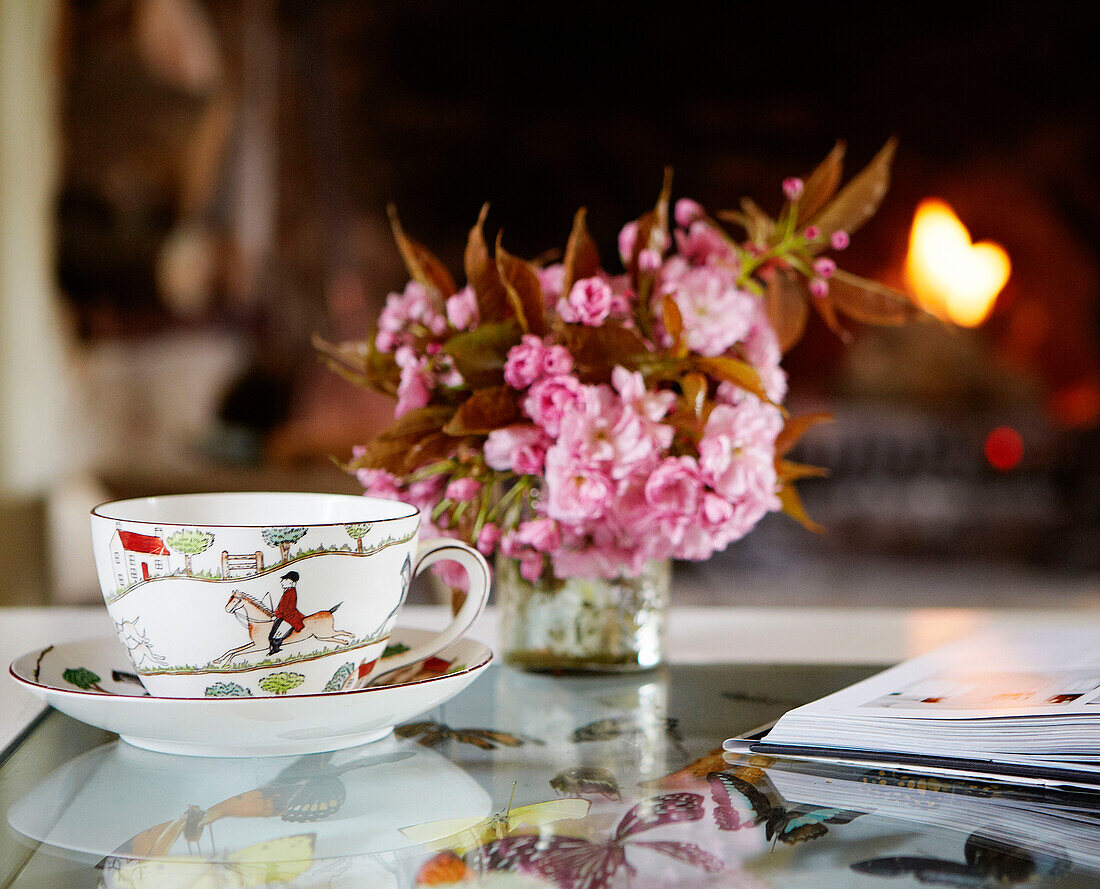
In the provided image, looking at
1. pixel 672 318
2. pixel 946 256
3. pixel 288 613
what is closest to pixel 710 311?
pixel 672 318

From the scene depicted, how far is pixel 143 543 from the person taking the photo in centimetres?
38

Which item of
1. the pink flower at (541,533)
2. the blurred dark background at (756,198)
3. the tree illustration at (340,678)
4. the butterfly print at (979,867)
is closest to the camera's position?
the butterfly print at (979,867)

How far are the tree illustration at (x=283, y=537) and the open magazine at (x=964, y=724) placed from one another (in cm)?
17

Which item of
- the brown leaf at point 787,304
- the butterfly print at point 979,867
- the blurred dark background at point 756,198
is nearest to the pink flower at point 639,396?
the brown leaf at point 787,304

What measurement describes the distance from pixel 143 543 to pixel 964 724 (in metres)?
0.29

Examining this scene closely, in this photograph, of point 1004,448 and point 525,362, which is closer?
point 525,362

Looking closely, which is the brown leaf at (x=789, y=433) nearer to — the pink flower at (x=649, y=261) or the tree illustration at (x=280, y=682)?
the pink flower at (x=649, y=261)

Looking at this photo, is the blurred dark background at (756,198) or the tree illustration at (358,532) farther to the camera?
the blurred dark background at (756,198)

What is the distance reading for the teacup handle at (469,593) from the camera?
1.47 ft

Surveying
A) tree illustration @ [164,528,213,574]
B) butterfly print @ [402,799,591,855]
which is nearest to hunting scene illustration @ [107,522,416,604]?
tree illustration @ [164,528,213,574]

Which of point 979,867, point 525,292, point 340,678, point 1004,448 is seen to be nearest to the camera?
point 979,867

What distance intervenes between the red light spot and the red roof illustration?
7.75ft

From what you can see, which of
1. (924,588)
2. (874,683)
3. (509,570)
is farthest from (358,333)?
(874,683)

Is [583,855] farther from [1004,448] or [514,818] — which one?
[1004,448]
